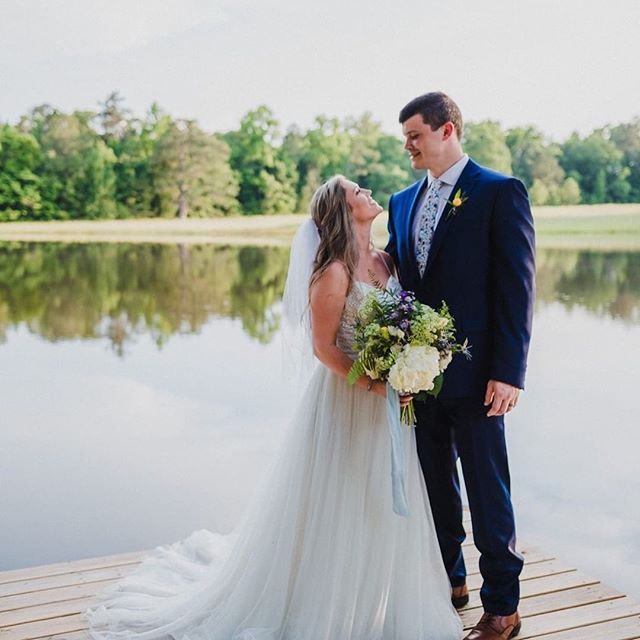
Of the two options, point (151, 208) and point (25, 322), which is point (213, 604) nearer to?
point (25, 322)

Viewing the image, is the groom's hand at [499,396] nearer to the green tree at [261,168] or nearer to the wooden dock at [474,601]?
the wooden dock at [474,601]

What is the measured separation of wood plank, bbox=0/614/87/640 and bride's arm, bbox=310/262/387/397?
3.88ft

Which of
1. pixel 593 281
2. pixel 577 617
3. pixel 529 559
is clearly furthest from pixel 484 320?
pixel 593 281

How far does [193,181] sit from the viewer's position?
43.3 feet

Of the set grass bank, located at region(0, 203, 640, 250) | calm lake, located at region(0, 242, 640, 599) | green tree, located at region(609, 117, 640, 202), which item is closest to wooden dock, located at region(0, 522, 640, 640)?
calm lake, located at region(0, 242, 640, 599)

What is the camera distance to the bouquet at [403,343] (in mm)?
2346

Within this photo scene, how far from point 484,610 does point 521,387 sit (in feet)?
2.40

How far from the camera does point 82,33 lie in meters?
12.0

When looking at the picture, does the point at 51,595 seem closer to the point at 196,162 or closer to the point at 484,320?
the point at 484,320

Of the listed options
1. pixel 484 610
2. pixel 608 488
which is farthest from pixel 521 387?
pixel 608 488

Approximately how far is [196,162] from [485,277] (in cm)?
1141

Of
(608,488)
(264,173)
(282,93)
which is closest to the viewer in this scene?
(608,488)

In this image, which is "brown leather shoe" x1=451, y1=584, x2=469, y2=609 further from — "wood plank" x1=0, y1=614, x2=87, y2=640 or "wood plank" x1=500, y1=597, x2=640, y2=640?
"wood plank" x1=0, y1=614, x2=87, y2=640

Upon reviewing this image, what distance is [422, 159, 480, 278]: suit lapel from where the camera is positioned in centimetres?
259
